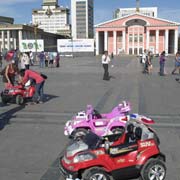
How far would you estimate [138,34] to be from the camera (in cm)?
11750

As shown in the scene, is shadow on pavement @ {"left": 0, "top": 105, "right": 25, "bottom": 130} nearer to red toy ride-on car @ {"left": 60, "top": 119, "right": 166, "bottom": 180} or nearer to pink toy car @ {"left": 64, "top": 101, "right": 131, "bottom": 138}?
pink toy car @ {"left": 64, "top": 101, "right": 131, "bottom": 138}

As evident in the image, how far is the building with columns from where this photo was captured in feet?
375

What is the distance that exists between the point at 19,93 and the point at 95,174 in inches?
291

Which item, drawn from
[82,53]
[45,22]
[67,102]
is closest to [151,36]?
[82,53]

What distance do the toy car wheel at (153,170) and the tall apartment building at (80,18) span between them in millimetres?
148499

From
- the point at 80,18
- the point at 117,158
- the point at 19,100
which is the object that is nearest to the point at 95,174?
the point at 117,158

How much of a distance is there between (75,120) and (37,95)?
5.04 metres

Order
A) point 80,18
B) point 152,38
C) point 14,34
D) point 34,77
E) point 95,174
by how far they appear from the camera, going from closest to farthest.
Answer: point 95,174
point 34,77
point 152,38
point 14,34
point 80,18

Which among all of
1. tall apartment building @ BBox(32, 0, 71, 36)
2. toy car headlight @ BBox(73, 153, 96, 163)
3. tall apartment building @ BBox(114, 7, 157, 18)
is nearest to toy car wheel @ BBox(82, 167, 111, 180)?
toy car headlight @ BBox(73, 153, 96, 163)

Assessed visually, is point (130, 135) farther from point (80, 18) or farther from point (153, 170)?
point (80, 18)

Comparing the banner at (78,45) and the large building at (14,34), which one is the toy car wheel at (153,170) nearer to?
the banner at (78,45)

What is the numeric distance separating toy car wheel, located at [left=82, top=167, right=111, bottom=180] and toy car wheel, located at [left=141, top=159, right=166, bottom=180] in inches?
21.0

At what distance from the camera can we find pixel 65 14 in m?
150

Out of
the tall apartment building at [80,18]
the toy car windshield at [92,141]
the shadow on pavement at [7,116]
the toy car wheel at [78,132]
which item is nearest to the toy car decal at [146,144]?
the toy car windshield at [92,141]
